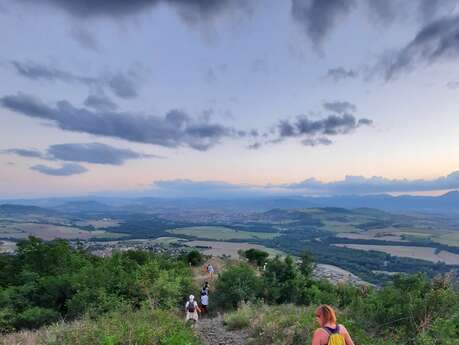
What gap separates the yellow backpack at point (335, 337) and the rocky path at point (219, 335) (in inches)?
206

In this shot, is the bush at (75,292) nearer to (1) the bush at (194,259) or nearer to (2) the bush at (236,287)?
(2) the bush at (236,287)

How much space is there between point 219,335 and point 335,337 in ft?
22.7

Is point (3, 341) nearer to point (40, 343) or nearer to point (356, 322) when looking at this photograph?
point (40, 343)

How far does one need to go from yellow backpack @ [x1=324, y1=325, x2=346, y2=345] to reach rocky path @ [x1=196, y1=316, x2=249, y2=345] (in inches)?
206

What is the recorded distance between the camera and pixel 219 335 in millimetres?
11391

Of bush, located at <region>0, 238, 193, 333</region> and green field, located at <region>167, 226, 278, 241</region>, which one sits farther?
green field, located at <region>167, 226, 278, 241</region>

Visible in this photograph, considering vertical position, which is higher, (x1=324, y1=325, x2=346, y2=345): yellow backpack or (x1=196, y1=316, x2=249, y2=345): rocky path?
(x1=324, y1=325, x2=346, y2=345): yellow backpack

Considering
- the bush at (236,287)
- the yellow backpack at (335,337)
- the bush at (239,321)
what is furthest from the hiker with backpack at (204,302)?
the yellow backpack at (335,337)

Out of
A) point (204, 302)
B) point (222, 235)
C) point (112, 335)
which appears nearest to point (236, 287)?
point (204, 302)

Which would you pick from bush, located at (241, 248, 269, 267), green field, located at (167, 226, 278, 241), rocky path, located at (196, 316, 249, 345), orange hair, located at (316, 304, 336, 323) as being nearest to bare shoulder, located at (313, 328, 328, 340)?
orange hair, located at (316, 304, 336, 323)

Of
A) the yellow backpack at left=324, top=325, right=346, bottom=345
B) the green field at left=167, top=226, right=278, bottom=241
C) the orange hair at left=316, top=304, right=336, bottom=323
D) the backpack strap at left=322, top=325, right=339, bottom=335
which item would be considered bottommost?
the green field at left=167, top=226, right=278, bottom=241

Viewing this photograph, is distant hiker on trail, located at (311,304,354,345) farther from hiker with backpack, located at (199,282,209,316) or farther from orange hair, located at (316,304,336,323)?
hiker with backpack, located at (199,282,209,316)

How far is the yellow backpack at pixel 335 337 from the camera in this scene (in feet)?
18.1

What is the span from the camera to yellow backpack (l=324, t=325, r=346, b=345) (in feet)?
18.1
